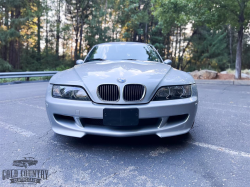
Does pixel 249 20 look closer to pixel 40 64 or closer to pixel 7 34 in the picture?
pixel 7 34

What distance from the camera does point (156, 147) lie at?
244 centimetres

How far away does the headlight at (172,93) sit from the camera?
229cm

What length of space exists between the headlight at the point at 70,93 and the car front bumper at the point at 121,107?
0.21ft

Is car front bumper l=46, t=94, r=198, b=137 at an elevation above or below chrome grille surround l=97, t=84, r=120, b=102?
below

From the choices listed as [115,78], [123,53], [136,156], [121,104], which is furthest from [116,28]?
[136,156]

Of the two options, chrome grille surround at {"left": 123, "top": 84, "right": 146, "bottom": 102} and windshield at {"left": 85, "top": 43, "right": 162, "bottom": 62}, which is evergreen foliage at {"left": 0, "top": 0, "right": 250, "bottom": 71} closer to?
windshield at {"left": 85, "top": 43, "right": 162, "bottom": 62}

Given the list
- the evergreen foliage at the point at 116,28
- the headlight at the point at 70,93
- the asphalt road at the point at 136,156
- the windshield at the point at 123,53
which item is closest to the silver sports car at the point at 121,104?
the headlight at the point at 70,93

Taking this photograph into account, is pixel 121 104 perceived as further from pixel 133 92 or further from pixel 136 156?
pixel 136 156

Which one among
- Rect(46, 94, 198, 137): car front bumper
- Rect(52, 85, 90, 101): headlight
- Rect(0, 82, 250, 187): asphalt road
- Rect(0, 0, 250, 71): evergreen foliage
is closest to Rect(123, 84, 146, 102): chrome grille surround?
Rect(46, 94, 198, 137): car front bumper

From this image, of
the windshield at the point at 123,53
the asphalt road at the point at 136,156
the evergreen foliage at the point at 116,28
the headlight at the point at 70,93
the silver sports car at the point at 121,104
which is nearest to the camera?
the asphalt road at the point at 136,156

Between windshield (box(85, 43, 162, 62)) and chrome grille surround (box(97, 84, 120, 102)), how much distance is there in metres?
1.45

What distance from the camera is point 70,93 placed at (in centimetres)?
234

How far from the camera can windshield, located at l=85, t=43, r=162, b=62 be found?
11.9 feet

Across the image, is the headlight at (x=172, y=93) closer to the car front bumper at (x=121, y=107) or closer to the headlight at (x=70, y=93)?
the car front bumper at (x=121, y=107)
